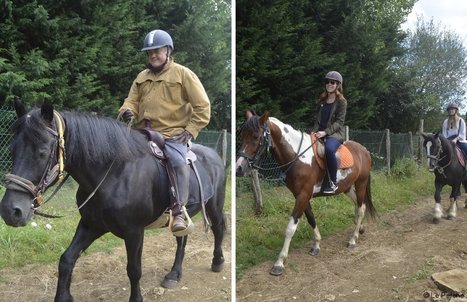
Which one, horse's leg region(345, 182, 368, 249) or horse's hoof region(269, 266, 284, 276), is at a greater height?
horse's leg region(345, 182, 368, 249)

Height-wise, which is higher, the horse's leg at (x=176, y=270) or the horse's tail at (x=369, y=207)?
the horse's tail at (x=369, y=207)

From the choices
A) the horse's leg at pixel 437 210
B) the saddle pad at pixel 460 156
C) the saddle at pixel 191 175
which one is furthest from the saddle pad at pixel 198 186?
the saddle pad at pixel 460 156

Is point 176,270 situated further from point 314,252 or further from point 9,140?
point 9,140

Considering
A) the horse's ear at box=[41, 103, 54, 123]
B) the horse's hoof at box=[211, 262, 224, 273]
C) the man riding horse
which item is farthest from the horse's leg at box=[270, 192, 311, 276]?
the horse's ear at box=[41, 103, 54, 123]

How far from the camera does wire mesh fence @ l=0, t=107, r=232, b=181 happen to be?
1.64m

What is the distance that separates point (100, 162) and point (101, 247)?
905 mm

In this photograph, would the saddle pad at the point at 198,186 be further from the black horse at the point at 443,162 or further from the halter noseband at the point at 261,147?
the black horse at the point at 443,162

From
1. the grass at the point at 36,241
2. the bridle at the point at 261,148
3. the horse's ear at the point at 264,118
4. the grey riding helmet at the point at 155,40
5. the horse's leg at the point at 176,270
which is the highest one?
the grey riding helmet at the point at 155,40

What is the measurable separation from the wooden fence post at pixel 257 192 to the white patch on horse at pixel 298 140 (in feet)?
0.96

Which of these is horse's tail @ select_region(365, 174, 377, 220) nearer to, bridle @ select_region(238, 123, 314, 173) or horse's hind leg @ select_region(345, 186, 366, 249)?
horse's hind leg @ select_region(345, 186, 366, 249)

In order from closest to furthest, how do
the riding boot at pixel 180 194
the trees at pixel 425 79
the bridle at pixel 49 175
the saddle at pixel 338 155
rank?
the bridle at pixel 49 175 → the riding boot at pixel 180 194 → the trees at pixel 425 79 → the saddle at pixel 338 155

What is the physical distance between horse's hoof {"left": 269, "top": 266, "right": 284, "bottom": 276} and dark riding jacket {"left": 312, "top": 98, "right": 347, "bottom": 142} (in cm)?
73

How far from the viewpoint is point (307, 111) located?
223cm

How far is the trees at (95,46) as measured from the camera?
175 centimetres
